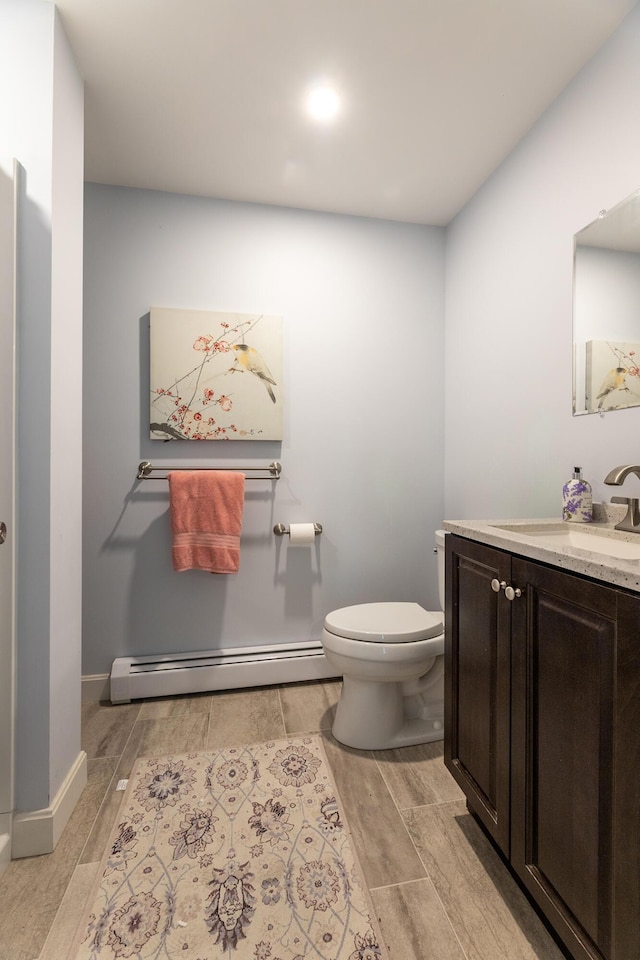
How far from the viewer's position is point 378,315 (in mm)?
2420

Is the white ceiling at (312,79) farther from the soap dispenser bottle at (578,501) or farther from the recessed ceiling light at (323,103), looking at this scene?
the soap dispenser bottle at (578,501)

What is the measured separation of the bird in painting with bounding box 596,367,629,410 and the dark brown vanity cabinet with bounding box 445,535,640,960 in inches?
26.9

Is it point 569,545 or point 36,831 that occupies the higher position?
point 569,545

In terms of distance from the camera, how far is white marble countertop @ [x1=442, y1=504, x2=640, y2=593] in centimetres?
79

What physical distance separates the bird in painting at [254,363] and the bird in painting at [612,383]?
4.56ft

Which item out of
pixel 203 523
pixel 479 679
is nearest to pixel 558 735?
pixel 479 679

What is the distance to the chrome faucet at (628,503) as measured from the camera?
1.20 meters

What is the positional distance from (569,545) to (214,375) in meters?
1.69

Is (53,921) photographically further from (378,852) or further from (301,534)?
(301,534)

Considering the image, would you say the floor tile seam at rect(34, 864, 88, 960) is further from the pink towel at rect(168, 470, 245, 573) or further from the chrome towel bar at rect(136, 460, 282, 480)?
the chrome towel bar at rect(136, 460, 282, 480)

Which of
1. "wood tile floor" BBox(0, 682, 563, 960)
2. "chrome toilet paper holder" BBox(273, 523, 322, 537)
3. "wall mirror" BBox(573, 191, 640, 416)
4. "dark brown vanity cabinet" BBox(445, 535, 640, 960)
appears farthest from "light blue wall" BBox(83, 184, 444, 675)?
"dark brown vanity cabinet" BBox(445, 535, 640, 960)

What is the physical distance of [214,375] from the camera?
220 cm

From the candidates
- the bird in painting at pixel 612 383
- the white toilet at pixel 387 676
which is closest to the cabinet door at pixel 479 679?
the white toilet at pixel 387 676

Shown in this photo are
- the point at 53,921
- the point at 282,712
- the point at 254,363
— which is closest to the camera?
the point at 53,921
